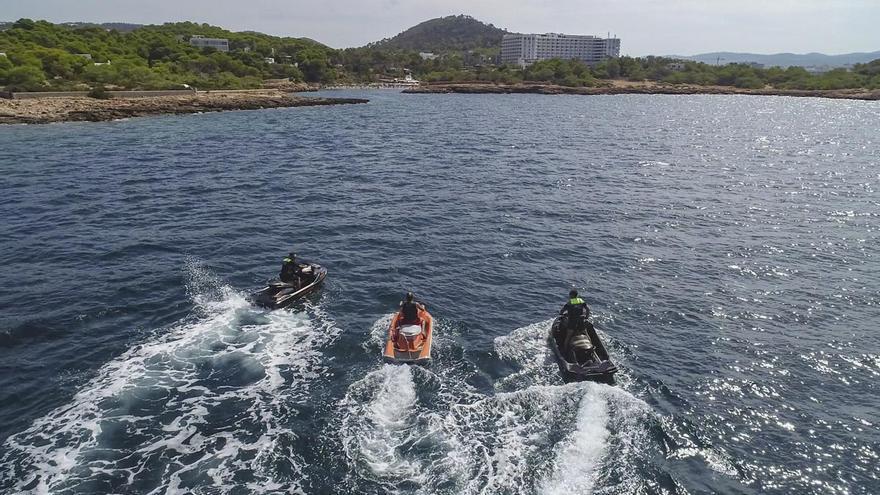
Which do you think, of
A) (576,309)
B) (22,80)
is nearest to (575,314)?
(576,309)

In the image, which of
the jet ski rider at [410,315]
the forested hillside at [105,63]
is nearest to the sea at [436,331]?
the jet ski rider at [410,315]

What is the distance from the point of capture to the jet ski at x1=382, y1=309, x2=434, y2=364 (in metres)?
23.2

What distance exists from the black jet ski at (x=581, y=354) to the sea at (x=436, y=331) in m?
0.50

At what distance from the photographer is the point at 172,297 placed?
29.5m

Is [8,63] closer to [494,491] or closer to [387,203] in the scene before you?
[387,203]

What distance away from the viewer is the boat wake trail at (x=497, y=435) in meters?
16.9

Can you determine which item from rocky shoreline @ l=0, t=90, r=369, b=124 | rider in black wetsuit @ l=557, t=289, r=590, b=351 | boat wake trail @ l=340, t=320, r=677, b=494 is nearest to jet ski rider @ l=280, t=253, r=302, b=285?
boat wake trail @ l=340, t=320, r=677, b=494

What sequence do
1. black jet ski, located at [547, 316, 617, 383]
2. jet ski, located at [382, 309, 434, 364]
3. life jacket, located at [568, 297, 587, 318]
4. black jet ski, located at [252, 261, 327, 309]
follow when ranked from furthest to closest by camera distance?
black jet ski, located at [252, 261, 327, 309], life jacket, located at [568, 297, 587, 318], jet ski, located at [382, 309, 434, 364], black jet ski, located at [547, 316, 617, 383]

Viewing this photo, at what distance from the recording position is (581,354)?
2281 cm

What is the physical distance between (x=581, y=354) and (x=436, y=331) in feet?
24.0

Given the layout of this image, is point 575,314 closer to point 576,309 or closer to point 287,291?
point 576,309

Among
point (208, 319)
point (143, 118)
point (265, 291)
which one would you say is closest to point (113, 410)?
point (208, 319)

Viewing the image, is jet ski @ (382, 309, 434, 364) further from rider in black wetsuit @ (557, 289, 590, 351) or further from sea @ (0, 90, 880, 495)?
rider in black wetsuit @ (557, 289, 590, 351)

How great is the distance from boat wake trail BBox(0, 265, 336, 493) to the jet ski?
336cm
